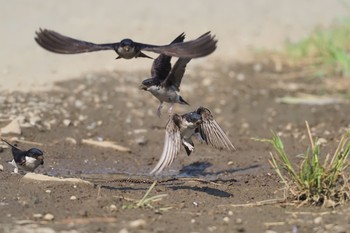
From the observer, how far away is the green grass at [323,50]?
10.4 meters

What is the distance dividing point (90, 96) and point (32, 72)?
1.08 m

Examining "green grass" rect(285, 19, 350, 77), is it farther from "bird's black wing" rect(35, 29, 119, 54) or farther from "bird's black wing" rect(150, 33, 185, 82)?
"bird's black wing" rect(35, 29, 119, 54)

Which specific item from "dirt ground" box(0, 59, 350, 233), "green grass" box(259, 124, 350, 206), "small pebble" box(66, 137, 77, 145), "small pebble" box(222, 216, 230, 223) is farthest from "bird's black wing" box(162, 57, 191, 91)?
"small pebble" box(222, 216, 230, 223)

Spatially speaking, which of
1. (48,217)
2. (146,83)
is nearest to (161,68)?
(146,83)

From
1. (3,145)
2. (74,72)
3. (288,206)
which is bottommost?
(288,206)

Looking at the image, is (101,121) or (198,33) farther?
(198,33)

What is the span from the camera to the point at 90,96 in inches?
368

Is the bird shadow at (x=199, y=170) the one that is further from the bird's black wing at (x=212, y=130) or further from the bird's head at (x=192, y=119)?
the bird's head at (x=192, y=119)

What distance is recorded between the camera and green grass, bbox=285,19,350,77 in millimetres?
10391

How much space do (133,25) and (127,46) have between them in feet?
21.6

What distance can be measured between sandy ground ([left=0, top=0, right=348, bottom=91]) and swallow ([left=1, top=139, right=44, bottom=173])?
8.48 ft

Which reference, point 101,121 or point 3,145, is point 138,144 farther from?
point 3,145

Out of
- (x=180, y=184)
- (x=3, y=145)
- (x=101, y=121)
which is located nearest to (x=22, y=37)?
(x=101, y=121)

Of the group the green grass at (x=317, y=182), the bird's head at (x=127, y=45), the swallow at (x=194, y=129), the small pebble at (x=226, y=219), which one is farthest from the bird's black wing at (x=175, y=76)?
the small pebble at (x=226, y=219)
